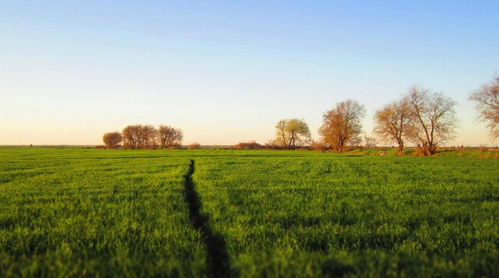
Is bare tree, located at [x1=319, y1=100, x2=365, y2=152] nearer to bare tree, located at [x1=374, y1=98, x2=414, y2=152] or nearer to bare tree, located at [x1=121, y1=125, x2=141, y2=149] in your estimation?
bare tree, located at [x1=374, y1=98, x2=414, y2=152]

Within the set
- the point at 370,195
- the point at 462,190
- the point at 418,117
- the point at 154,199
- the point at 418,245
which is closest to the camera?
the point at 418,245

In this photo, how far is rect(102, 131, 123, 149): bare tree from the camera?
385 feet

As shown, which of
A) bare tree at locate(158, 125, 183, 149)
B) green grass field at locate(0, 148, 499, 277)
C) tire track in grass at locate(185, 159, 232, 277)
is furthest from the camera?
bare tree at locate(158, 125, 183, 149)

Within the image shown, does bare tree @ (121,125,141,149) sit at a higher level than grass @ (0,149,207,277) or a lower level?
higher

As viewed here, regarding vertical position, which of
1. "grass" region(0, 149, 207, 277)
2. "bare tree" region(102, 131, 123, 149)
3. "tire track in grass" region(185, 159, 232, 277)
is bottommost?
"tire track in grass" region(185, 159, 232, 277)

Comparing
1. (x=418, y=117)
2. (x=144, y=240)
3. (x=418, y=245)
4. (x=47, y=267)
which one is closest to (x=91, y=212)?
(x=144, y=240)

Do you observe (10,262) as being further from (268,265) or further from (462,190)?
(462,190)

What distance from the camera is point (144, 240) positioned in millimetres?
4828

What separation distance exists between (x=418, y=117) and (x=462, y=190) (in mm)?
45935

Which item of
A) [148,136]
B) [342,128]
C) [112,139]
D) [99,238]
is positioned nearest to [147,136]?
[148,136]

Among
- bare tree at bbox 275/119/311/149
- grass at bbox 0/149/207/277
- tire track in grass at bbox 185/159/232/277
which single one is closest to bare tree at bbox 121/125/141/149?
bare tree at bbox 275/119/311/149

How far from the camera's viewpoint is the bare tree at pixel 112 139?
11744cm

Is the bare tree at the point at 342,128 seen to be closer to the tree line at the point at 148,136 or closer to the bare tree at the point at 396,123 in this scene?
the bare tree at the point at 396,123

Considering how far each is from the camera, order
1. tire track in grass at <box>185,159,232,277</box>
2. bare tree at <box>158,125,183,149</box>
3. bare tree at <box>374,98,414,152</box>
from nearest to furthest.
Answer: tire track in grass at <box>185,159,232,277</box>, bare tree at <box>374,98,414,152</box>, bare tree at <box>158,125,183,149</box>
